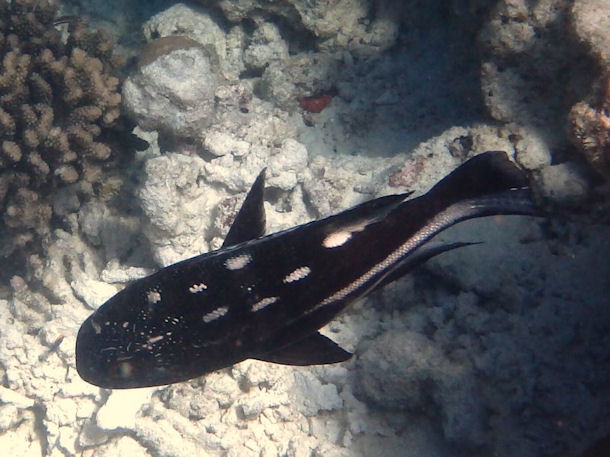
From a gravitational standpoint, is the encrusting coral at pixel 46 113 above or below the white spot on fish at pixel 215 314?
below

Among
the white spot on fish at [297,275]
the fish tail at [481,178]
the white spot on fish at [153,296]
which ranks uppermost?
the fish tail at [481,178]

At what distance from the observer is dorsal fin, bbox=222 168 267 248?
124 inches

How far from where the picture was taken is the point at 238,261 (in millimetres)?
2723

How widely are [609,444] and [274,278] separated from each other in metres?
2.23

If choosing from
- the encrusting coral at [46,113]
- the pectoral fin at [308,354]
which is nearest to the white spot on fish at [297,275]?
the pectoral fin at [308,354]

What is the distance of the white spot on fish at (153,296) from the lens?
261 centimetres

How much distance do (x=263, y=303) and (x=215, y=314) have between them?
253mm

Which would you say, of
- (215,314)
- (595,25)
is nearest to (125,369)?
(215,314)

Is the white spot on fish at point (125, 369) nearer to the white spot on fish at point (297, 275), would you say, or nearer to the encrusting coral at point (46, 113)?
the white spot on fish at point (297, 275)

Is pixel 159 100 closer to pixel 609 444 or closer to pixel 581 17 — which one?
pixel 581 17

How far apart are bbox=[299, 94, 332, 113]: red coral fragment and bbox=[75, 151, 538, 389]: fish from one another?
10.1 ft

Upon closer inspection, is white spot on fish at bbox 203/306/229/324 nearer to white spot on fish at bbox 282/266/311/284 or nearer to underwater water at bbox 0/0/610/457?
underwater water at bbox 0/0/610/457

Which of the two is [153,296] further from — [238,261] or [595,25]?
[595,25]

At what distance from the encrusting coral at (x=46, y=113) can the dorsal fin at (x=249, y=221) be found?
227 cm
